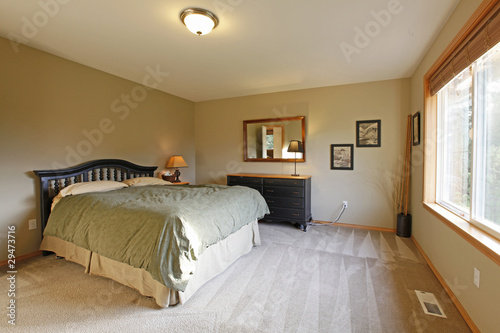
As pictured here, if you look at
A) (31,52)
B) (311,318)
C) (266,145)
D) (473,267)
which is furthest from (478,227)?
(31,52)

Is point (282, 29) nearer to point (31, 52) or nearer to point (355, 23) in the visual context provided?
point (355, 23)

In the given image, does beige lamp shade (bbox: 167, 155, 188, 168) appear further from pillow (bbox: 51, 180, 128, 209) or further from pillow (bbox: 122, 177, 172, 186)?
pillow (bbox: 51, 180, 128, 209)

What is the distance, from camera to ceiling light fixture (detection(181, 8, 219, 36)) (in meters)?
2.08

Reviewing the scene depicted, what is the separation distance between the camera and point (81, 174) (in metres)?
3.22

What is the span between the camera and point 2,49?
2586 millimetres

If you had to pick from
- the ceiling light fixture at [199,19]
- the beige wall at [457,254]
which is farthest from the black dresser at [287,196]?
the ceiling light fixture at [199,19]

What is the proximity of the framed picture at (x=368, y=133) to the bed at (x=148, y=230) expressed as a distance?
2160mm

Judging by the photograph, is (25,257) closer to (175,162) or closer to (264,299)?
(175,162)

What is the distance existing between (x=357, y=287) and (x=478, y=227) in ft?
3.54

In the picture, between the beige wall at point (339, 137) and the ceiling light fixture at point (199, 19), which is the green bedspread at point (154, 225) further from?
the beige wall at point (339, 137)

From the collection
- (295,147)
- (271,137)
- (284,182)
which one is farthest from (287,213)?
(271,137)

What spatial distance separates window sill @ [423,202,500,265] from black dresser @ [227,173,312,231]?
6.06 ft

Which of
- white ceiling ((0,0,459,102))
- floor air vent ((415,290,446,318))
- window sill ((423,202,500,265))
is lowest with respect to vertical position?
floor air vent ((415,290,446,318))

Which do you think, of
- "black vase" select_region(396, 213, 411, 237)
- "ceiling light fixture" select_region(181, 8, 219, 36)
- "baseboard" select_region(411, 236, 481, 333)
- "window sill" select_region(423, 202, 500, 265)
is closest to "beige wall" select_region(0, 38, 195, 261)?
"ceiling light fixture" select_region(181, 8, 219, 36)
